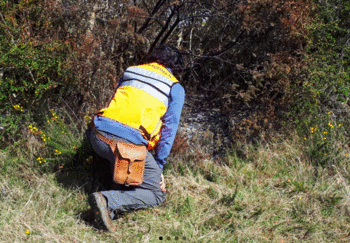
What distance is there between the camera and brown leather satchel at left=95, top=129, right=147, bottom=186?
2.75 meters

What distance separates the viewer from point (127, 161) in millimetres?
2750

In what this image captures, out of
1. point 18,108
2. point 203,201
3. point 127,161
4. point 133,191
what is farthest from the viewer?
point 18,108

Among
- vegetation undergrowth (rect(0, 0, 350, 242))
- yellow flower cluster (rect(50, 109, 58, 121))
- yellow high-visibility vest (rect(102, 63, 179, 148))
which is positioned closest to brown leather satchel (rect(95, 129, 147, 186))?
yellow high-visibility vest (rect(102, 63, 179, 148))

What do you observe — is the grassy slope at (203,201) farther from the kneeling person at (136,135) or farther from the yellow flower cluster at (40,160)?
the kneeling person at (136,135)

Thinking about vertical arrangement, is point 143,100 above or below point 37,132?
above

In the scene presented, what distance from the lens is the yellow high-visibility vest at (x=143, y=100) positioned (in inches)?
109

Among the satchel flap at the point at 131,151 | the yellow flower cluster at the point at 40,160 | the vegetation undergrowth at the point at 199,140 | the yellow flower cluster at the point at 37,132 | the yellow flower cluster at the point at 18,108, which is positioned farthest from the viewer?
the yellow flower cluster at the point at 18,108

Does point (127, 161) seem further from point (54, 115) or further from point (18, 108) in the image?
point (18, 108)

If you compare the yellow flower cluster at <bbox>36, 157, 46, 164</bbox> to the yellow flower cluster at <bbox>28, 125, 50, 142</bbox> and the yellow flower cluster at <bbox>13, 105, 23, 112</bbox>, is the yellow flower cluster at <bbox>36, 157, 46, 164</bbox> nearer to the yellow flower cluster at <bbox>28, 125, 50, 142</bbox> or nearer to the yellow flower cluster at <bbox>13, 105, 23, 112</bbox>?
the yellow flower cluster at <bbox>28, 125, 50, 142</bbox>

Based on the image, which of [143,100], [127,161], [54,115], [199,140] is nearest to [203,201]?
[127,161]

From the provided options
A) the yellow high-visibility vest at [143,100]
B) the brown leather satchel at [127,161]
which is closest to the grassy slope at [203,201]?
the brown leather satchel at [127,161]

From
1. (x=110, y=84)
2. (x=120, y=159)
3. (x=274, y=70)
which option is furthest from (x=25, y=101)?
(x=274, y=70)

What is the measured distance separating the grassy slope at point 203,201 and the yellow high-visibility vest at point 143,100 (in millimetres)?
741

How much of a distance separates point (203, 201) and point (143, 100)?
3.87 ft
